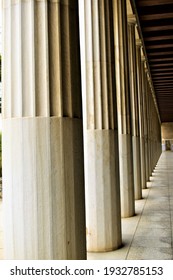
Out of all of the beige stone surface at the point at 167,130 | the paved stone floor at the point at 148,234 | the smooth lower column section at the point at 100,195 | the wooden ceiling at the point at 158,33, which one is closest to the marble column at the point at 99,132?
the smooth lower column section at the point at 100,195

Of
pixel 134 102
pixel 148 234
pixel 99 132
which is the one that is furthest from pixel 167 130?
pixel 99 132

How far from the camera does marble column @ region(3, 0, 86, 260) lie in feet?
15.4

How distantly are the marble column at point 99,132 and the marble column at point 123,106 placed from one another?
3116 millimetres

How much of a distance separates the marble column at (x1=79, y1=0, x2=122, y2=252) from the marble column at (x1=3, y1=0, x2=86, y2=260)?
333cm

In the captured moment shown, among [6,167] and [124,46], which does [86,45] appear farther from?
[6,167]

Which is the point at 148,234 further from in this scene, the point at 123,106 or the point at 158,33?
the point at 158,33

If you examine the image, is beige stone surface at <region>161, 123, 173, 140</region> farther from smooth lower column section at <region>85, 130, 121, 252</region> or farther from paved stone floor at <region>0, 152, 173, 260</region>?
smooth lower column section at <region>85, 130, 121, 252</region>

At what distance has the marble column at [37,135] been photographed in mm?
4703

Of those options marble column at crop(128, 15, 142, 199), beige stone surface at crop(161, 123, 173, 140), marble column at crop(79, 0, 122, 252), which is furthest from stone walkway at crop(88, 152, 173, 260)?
beige stone surface at crop(161, 123, 173, 140)

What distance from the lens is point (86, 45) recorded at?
8.49m

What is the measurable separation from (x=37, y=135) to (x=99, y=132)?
3.81 metres

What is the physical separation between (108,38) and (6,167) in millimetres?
5026
